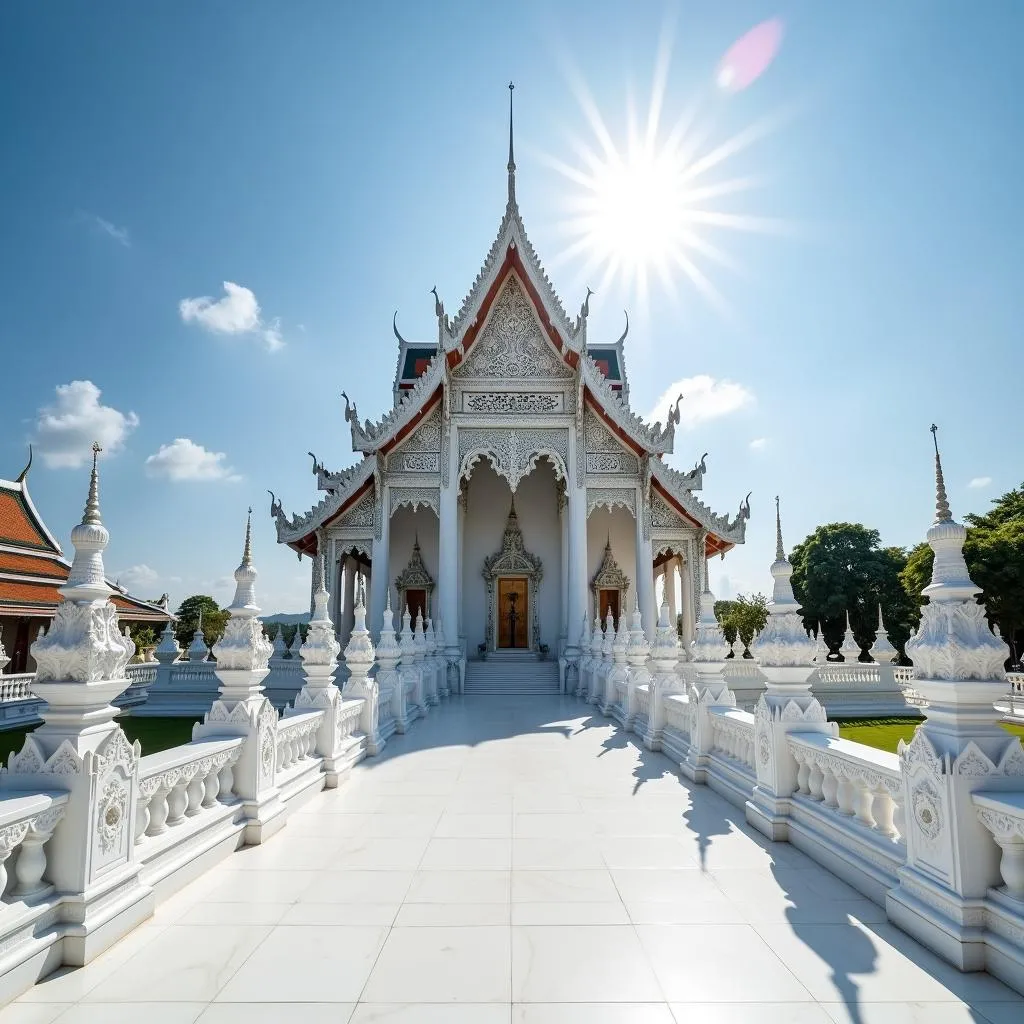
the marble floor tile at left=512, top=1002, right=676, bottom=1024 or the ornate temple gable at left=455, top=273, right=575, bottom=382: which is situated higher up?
the ornate temple gable at left=455, top=273, right=575, bottom=382

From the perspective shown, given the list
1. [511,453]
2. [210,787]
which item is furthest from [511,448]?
[210,787]

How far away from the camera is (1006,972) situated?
2295 millimetres

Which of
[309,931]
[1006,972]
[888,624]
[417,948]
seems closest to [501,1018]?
[417,948]

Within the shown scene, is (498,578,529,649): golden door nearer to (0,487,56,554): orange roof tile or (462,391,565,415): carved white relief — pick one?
(462,391,565,415): carved white relief

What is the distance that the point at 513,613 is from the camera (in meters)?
Answer: 16.5

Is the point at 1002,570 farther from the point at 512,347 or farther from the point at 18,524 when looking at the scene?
the point at 18,524

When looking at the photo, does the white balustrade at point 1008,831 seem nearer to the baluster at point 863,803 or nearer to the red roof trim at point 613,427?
the baluster at point 863,803

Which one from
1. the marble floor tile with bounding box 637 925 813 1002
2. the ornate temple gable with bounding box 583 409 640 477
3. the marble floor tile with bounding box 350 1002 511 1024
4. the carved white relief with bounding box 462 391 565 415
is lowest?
the marble floor tile with bounding box 637 925 813 1002

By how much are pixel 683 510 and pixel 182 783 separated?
12.7 meters

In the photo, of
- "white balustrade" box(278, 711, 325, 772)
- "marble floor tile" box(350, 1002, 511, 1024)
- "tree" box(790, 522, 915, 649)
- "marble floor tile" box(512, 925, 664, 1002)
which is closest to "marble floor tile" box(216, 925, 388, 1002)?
"marble floor tile" box(350, 1002, 511, 1024)

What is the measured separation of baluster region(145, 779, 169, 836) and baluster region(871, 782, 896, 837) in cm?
337

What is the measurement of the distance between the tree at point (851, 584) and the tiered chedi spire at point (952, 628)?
30875 millimetres

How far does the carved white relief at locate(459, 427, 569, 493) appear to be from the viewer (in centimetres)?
1427

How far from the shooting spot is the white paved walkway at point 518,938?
219cm
